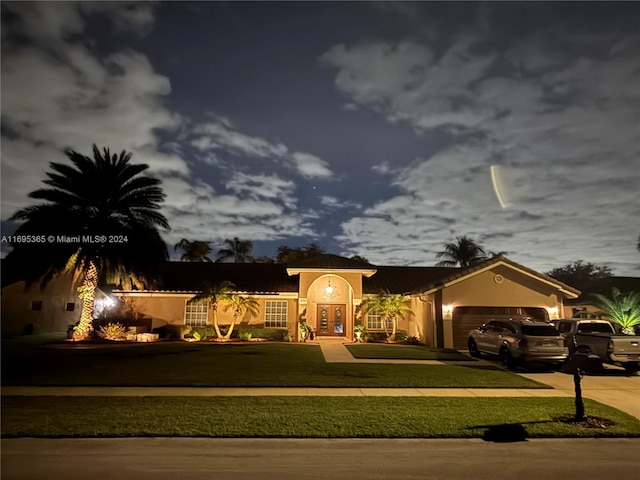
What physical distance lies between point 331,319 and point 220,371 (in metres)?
13.5

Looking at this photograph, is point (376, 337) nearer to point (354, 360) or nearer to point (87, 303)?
point (354, 360)

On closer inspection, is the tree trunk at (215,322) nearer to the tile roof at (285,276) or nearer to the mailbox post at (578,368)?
the tile roof at (285,276)

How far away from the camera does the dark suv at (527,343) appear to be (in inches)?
568

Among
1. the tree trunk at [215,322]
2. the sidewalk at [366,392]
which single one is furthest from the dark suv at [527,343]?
the tree trunk at [215,322]

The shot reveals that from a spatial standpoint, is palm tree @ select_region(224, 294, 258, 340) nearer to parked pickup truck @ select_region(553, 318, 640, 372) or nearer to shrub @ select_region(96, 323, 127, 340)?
shrub @ select_region(96, 323, 127, 340)

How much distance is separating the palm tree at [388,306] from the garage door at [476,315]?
2995mm

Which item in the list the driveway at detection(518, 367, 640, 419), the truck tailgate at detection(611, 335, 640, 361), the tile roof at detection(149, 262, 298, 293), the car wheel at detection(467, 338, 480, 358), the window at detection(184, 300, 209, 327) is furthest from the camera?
the tile roof at detection(149, 262, 298, 293)

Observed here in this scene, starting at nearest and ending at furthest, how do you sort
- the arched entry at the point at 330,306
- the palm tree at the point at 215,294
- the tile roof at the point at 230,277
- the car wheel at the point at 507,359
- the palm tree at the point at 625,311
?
the car wheel at the point at 507,359 < the palm tree at the point at 625,311 < the palm tree at the point at 215,294 < the tile roof at the point at 230,277 < the arched entry at the point at 330,306

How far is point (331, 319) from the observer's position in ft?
85.5

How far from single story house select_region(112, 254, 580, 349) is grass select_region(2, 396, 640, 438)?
1138 centimetres

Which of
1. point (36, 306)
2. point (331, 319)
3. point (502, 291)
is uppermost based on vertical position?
point (502, 291)

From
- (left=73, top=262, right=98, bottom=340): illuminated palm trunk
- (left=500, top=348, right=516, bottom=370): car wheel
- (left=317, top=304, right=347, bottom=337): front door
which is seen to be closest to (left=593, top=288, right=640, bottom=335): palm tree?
(left=500, top=348, right=516, bottom=370): car wheel

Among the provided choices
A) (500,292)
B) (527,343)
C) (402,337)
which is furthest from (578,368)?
(402,337)

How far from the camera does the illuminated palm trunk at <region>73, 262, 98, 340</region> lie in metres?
21.6
